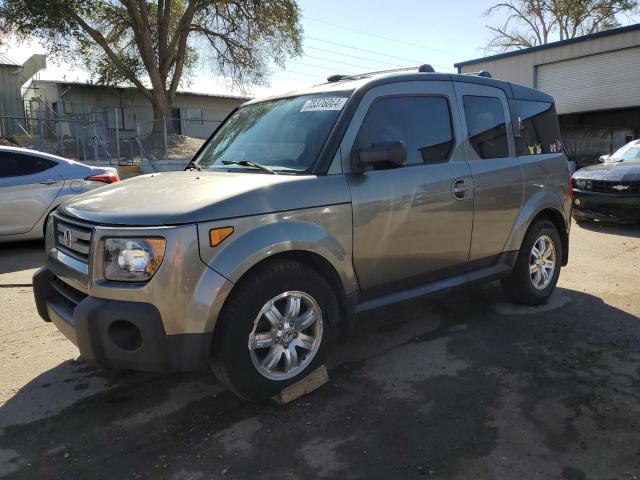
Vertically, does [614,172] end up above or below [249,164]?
below

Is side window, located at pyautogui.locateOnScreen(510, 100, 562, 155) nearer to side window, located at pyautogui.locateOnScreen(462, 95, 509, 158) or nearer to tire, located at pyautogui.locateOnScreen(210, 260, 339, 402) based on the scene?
side window, located at pyautogui.locateOnScreen(462, 95, 509, 158)

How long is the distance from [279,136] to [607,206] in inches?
297

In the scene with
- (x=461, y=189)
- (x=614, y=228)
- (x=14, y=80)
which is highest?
(x=14, y=80)

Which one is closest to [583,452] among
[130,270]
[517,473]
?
[517,473]

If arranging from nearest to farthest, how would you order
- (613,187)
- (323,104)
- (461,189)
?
(323,104), (461,189), (613,187)

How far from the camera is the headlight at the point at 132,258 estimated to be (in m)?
Result: 2.75

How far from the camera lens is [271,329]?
3.14 m

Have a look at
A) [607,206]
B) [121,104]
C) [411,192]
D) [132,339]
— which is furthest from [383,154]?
[121,104]

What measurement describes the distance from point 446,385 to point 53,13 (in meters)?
24.3

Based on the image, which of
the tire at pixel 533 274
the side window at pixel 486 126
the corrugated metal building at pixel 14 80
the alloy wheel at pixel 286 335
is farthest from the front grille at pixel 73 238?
the corrugated metal building at pixel 14 80

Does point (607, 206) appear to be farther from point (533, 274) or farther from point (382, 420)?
point (382, 420)

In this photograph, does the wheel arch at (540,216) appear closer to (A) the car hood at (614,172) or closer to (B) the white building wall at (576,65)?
(A) the car hood at (614,172)

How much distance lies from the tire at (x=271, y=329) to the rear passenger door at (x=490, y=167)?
64.3 inches

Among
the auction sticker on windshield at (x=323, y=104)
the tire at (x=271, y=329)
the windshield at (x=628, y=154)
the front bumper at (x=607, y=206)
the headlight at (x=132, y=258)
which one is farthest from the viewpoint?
the windshield at (x=628, y=154)
